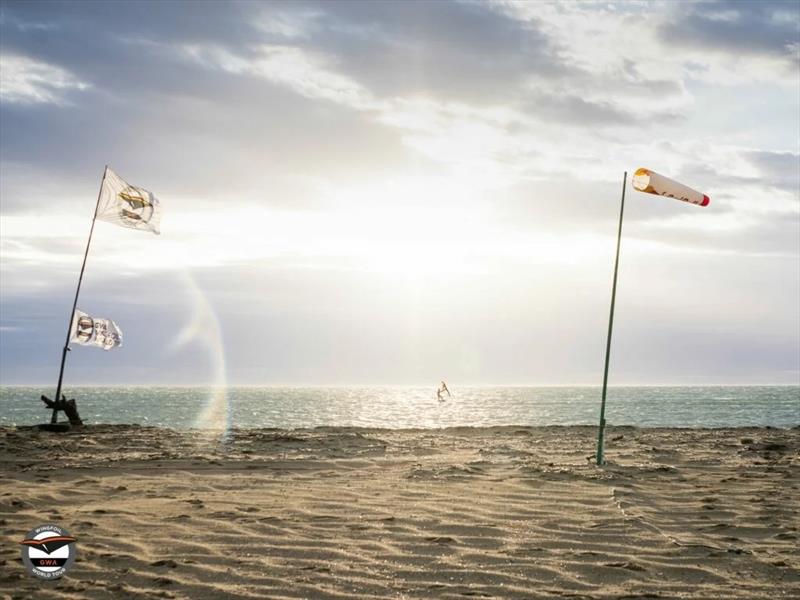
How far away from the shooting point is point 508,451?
18.8 m

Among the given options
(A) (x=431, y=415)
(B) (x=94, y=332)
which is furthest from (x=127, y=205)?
(A) (x=431, y=415)

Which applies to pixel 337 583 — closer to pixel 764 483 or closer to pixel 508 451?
pixel 764 483

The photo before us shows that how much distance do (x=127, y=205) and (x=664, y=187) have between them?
64.6ft

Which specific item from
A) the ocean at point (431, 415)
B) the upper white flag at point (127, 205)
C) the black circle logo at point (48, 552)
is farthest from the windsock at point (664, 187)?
the ocean at point (431, 415)

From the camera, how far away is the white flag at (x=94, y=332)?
2428cm

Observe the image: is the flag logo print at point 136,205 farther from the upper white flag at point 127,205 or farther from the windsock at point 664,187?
the windsock at point 664,187

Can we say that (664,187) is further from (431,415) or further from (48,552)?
(431,415)

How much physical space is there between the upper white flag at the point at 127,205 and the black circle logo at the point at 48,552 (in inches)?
758

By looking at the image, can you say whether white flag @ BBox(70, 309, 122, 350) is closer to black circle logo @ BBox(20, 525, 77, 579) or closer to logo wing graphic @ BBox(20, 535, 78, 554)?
black circle logo @ BBox(20, 525, 77, 579)

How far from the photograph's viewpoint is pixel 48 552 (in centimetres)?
762

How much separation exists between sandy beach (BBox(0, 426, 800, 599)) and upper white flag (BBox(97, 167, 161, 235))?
1047 cm

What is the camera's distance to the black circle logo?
7.17 metres

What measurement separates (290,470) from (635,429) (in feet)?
52.2

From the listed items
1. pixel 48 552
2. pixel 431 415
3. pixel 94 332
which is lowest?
pixel 431 415
